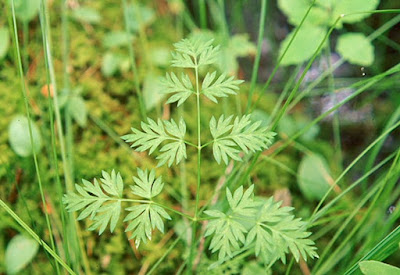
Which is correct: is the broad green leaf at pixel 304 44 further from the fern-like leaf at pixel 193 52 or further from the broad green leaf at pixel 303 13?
the fern-like leaf at pixel 193 52

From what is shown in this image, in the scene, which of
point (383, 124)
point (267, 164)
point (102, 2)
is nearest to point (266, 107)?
point (267, 164)

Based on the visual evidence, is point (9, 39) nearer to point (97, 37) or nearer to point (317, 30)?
point (97, 37)

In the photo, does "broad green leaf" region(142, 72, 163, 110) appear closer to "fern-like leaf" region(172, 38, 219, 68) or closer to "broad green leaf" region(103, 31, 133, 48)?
"broad green leaf" region(103, 31, 133, 48)

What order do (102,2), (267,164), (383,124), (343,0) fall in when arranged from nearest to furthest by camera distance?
(343,0) < (267,164) < (383,124) < (102,2)

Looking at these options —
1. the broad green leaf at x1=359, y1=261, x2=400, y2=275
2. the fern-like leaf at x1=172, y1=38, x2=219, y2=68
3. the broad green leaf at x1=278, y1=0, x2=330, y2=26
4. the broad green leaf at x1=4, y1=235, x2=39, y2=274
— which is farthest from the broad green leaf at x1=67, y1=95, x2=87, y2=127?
the broad green leaf at x1=359, y1=261, x2=400, y2=275

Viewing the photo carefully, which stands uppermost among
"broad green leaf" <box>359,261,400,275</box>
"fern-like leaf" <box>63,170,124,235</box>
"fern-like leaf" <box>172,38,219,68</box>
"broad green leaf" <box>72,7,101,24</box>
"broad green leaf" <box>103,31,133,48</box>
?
"broad green leaf" <box>72,7,101,24</box>

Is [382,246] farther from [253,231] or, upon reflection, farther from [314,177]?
[314,177]

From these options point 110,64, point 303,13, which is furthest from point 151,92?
point 303,13
